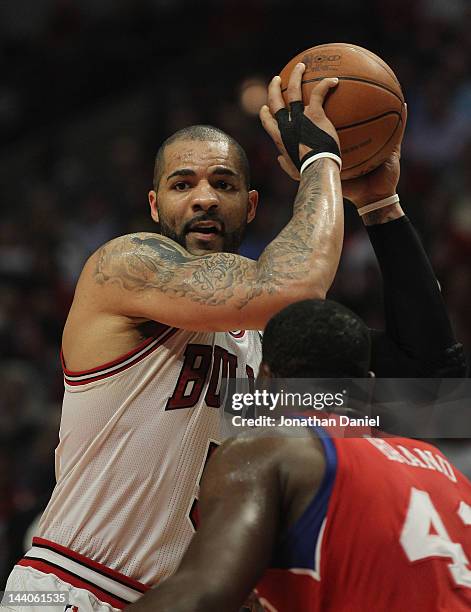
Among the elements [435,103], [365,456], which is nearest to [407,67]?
[435,103]

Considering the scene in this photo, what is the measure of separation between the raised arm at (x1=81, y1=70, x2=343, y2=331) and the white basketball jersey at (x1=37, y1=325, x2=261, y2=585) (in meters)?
0.24

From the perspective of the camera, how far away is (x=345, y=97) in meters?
3.49

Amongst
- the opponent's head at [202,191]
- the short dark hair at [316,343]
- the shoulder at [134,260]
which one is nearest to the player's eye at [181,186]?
the opponent's head at [202,191]

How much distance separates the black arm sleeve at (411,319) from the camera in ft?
12.8

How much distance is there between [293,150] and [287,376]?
118 cm

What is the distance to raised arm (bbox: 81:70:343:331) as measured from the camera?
3.15 meters

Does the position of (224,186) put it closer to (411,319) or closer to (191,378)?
(191,378)

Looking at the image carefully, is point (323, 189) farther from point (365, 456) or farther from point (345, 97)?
point (365, 456)

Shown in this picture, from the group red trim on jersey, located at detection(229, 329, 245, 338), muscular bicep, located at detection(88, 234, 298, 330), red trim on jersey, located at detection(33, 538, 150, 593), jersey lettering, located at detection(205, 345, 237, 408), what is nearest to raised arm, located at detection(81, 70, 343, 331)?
muscular bicep, located at detection(88, 234, 298, 330)

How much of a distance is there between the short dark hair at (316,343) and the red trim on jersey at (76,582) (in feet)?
3.78

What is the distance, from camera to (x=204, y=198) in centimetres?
366

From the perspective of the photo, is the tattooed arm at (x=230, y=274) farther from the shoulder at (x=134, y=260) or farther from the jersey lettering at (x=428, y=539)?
the jersey lettering at (x=428, y=539)

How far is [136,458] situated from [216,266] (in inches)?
28.6

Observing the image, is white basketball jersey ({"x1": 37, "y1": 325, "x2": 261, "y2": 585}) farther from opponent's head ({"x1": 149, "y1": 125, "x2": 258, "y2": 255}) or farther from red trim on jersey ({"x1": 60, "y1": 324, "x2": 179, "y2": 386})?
opponent's head ({"x1": 149, "y1": 125, "x2": 258, "y2": 255})
